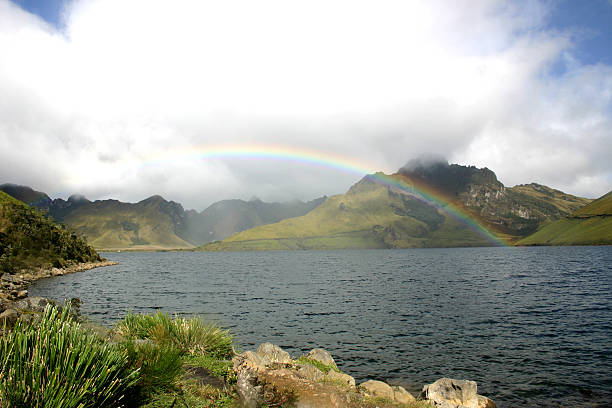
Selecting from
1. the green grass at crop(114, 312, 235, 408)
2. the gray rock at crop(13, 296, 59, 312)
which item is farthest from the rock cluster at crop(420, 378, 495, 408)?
the gray rock at crop(13, 296, 59, 312)

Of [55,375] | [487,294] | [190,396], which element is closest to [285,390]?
[190,396]

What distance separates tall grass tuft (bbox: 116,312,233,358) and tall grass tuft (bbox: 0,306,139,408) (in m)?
10.1

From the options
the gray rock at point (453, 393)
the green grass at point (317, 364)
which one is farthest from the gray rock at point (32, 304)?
the gray rock at point (453, 393)

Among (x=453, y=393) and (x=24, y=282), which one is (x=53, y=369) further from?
(x=24, y=282)

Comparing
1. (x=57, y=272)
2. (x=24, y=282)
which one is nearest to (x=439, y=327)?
(x=24, y=282)

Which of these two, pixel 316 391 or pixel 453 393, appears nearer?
pixel 316 391

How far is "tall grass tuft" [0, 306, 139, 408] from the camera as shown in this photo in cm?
569

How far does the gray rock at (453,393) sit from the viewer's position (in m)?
17.2

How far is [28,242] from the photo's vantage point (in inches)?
3612

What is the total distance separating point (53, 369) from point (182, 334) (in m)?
12.0

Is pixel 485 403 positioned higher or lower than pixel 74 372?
lower

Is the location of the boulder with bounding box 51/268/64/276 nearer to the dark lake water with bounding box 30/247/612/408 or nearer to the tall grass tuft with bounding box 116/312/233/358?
the dark lake water with bounding box 30/247/612/408

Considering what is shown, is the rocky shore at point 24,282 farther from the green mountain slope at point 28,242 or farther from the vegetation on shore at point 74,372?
the vegetation on shore at point 74,372

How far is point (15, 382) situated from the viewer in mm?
5730
